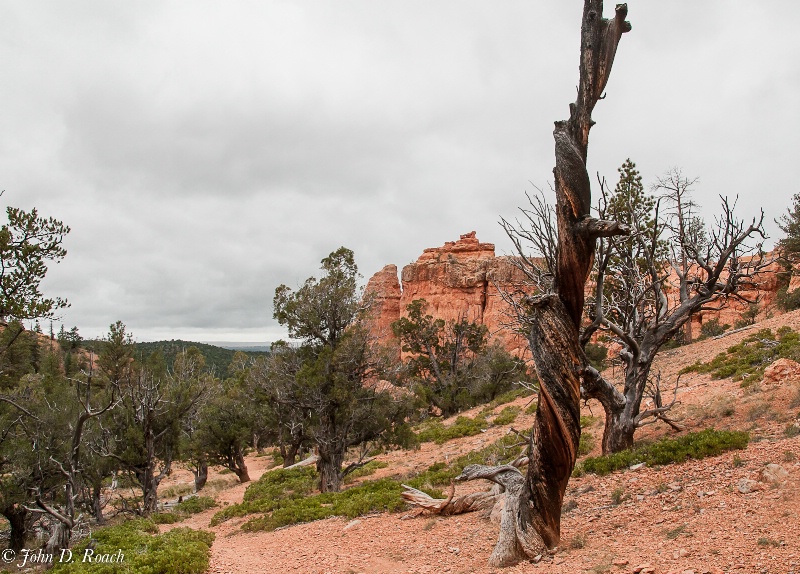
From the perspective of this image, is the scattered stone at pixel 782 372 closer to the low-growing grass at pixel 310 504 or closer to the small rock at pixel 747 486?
the small rock at pixel 747 486

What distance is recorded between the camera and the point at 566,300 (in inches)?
218

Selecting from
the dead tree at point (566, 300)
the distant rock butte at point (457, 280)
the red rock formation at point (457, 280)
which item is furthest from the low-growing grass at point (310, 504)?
A: the red rock formation at point (457, 280)

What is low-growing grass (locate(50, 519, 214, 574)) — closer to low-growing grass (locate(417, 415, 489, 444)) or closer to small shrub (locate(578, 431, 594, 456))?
small shrub (locate(578, 431, 594, 456))

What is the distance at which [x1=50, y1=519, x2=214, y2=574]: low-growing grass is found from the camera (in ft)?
24.6

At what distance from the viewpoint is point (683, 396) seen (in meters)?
13.4

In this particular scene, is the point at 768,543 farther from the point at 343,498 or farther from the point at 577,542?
the point at 343,498

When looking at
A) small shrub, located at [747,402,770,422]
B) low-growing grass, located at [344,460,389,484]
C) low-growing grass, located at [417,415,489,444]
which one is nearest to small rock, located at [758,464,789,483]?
small shrub, located at [747,402,770,422]

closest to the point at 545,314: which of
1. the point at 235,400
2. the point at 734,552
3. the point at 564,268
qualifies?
the point at 564,268

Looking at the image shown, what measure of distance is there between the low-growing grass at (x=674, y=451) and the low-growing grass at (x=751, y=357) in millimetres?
4742

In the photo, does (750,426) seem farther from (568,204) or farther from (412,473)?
(412,473)

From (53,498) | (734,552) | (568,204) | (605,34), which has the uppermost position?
(605,34)

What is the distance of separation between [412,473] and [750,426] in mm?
9026

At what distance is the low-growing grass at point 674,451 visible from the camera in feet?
25.7

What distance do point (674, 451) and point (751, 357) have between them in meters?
8.62
